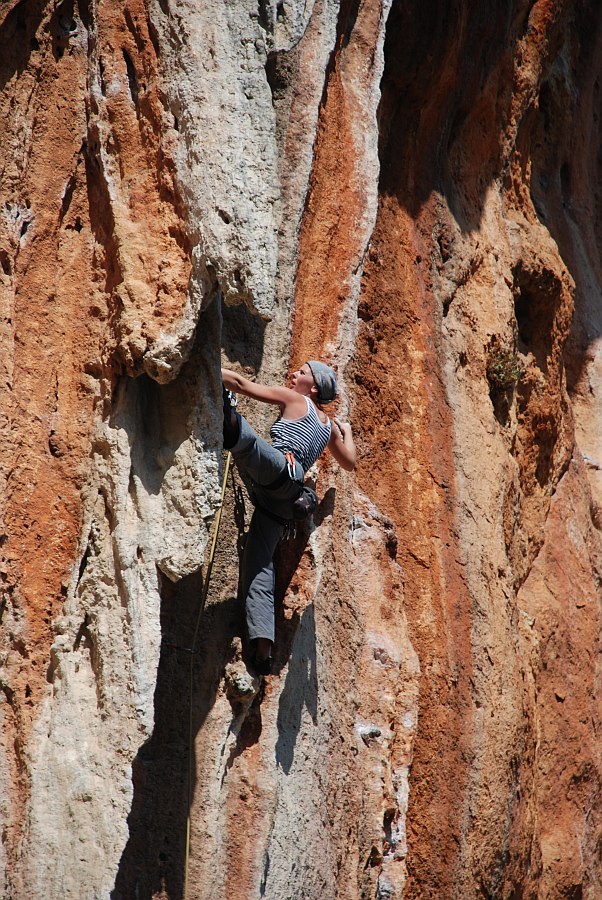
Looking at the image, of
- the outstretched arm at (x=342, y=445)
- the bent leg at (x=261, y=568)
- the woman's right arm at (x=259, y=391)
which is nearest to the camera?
the woman's right arm at (x=259, y=391)

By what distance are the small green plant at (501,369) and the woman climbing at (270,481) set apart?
2.11 meters

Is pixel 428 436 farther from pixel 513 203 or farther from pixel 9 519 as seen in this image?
pixel 9 519

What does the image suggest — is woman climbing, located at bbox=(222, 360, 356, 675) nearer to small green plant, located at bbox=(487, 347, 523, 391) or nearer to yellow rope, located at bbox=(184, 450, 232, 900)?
yellow rope, located at bbox=(184, 450, 232, 900)

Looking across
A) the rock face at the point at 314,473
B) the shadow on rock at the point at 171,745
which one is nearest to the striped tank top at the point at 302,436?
the rock face at the point at 314,473

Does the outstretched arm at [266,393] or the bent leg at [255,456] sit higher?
the outstretched arm at [266,393]

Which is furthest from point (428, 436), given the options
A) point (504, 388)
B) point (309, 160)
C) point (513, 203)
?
point (513, 203)

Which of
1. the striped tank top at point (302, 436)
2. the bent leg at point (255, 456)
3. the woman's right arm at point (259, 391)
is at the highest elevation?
the woman's right arm at point (259, 391)

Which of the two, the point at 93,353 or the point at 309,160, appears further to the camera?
the point at 309,160

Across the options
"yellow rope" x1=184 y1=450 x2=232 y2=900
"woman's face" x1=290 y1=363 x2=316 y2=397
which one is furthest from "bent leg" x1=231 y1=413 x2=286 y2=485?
"woman's face" x1=290 y1=363 x2=316 y2=397

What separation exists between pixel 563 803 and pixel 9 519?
4536 millimetres

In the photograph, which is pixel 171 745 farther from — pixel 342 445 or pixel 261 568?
pixel 342 445

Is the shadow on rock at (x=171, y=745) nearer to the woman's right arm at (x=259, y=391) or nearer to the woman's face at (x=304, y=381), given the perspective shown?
the woman's right arm at (x=259, y=391)

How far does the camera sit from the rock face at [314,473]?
15.2 ft

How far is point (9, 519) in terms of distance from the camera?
4.59m
